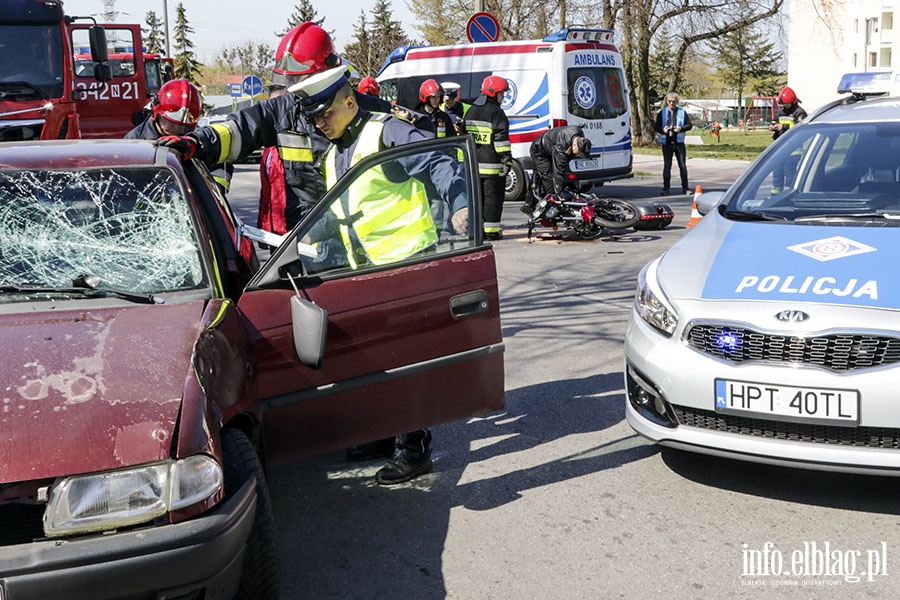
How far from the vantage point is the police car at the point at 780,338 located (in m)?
3.74

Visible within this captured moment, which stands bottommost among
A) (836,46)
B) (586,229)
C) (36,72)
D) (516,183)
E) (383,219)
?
(586,229)

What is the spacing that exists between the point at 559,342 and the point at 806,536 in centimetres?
327

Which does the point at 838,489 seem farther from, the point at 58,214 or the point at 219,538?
the point at 58,214

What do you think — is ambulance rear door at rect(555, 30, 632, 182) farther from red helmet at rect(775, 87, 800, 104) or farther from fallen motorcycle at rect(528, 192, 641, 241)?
fallen motorcycle at rect(528, 192, 641, 241)

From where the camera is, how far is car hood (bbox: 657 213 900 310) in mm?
3951

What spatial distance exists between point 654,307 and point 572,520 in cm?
100

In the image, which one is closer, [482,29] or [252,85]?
[482,29]

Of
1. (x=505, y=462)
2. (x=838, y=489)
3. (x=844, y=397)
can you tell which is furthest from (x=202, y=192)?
(x=838, y=489)

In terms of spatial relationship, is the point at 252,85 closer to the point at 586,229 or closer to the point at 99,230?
the point at 586,229

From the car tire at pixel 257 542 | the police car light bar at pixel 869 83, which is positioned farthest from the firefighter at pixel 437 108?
the car tire at pixel 257 542

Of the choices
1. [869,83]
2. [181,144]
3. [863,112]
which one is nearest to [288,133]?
[181,144]

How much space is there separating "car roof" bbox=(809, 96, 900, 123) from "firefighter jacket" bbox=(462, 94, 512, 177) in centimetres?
570

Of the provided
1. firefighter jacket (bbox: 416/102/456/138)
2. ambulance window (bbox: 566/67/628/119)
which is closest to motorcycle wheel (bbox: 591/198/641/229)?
firefighter jacket (bbox: 416/102/456/138)

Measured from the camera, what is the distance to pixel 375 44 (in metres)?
56.9
